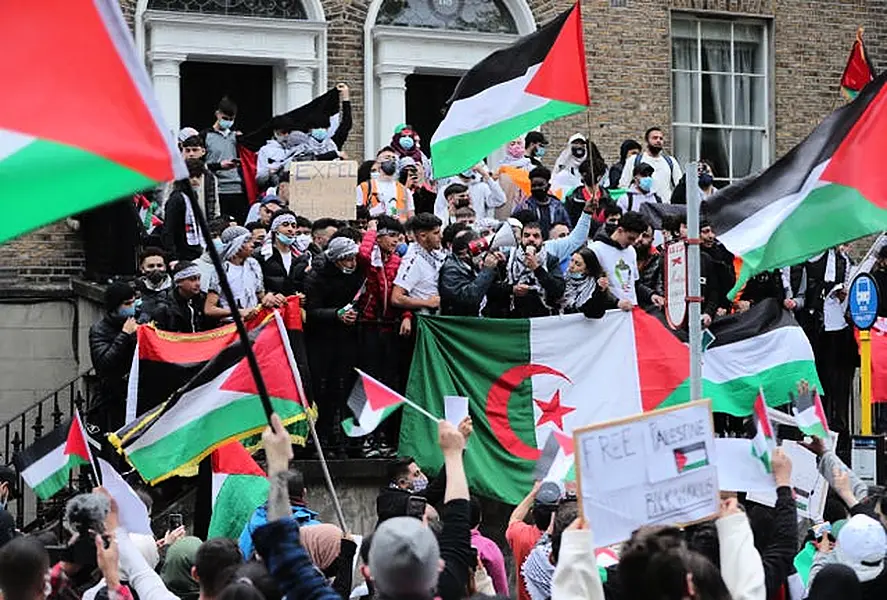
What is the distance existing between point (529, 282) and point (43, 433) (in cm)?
514

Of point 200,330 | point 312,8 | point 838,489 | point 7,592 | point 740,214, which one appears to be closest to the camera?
point 7,592

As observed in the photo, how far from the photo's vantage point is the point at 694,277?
1170 cm

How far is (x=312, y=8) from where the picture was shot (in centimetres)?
2180

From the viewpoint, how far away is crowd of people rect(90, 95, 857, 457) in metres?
14.6

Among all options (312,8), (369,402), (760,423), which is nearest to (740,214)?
(369,402)

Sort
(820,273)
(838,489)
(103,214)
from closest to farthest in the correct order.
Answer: (838,489), (820,273), (103,214)

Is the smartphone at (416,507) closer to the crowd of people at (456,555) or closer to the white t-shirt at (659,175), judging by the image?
the crowd of people at (456,555)

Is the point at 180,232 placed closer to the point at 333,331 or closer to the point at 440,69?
the point at 333,331

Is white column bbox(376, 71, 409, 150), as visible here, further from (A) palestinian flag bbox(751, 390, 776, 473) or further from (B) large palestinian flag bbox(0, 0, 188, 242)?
(B) large palestinian flag bbox(0, 0, 188, 242)

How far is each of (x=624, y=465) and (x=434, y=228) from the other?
26.1ft

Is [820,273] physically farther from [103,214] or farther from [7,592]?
[7,592]

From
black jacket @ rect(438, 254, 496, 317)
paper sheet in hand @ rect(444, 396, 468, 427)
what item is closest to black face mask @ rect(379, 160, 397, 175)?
black jacket @ rect(438, 254, 496, 317)

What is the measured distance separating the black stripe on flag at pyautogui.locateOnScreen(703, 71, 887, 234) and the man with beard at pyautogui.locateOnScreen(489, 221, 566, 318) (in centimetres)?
373

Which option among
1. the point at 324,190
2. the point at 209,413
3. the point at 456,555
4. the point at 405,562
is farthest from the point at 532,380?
the point at 405,562
